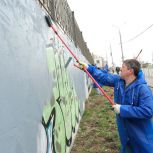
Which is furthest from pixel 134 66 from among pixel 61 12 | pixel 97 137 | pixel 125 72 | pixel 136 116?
pixel 61 12

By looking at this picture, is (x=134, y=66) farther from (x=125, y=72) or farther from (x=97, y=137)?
(x=97, y=137)

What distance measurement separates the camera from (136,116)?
4.56 m

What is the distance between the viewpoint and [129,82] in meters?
4.84

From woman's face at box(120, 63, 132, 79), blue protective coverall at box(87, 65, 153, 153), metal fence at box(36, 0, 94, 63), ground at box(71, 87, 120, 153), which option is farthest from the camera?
ground at box(71, 87, 120, 153)

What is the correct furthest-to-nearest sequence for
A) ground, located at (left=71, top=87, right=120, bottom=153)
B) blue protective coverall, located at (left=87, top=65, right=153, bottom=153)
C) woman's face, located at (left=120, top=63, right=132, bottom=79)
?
ground, located at (left=71, top=87, right=120, bottom=153)
woman's face, located at (left=120, top=63, right=132, bottom=79)
blue protective coverall, located at (left=87, top=65, right=153, bottom=153)

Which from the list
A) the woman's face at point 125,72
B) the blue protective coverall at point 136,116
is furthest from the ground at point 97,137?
the woman's face at point 125,72

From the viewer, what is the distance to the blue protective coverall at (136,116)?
457cm

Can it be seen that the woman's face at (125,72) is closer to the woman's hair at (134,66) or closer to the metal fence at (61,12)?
the woman's hair at (134,66)

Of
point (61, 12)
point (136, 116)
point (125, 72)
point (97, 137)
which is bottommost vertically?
point (97, 137)

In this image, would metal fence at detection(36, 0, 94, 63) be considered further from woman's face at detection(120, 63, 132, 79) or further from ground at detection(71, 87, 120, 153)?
ground at detection(71, 87, 120, 153)

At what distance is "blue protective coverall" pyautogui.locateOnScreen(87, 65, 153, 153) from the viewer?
4.57 metres

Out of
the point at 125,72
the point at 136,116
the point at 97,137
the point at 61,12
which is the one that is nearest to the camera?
the point at 136,116

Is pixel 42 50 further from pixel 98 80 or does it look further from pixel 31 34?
pixel 98 80

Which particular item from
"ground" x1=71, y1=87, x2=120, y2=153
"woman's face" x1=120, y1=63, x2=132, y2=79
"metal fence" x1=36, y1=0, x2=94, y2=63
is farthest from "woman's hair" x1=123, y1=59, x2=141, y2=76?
"ground" x1=71, y1=87, x2=120, y2=153
